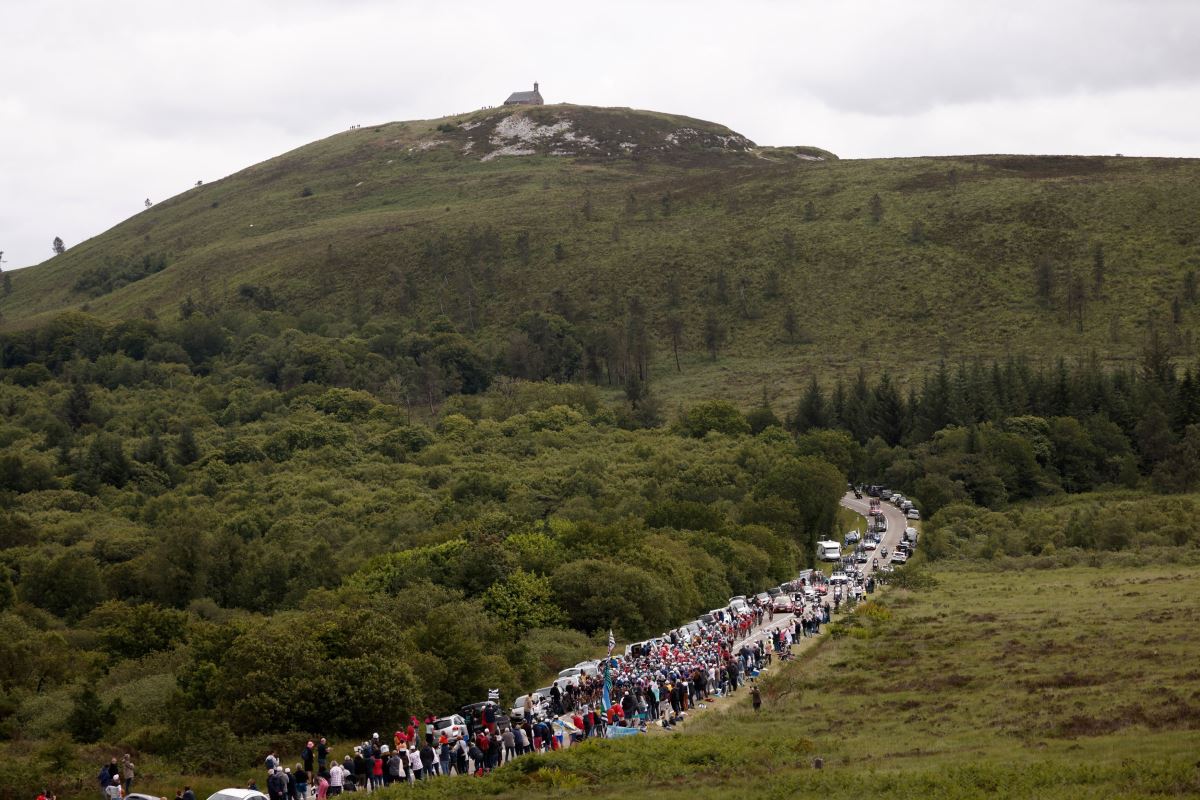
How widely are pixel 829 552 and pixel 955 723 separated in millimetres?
48786

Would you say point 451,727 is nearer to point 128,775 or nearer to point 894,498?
point 128,775

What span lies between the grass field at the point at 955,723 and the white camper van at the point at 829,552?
89.6ft

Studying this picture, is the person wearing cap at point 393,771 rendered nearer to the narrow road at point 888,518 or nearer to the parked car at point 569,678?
the parked car at point 569,678

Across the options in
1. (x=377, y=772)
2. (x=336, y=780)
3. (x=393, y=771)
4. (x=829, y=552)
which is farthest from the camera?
(x=829, y=552)

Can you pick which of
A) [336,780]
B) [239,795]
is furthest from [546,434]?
[239,795]

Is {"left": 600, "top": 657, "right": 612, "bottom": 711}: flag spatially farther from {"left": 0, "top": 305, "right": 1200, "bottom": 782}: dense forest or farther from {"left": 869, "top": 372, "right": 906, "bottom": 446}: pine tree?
{"left": 869, "top": 372, "right": 906, "bottom": 446}: pine tree

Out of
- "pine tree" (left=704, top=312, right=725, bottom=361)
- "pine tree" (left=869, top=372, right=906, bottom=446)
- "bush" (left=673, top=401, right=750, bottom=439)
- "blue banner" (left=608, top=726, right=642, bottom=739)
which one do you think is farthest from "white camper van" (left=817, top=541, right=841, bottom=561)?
"pine tree" (left=704, top=312, right=725, bottom=361)

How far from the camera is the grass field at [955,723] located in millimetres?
27688

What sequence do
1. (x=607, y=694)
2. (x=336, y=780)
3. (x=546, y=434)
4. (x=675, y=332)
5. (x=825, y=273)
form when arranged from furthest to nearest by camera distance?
1. (x=825, y=273)
2. (x=675, y=332)
3. (x=546, y=434)
4. (x=607, y=694)
5. (x=336, y=780)

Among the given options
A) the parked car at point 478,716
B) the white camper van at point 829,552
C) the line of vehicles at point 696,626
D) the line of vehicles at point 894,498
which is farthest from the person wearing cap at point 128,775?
the line of vehicles at point 894,498

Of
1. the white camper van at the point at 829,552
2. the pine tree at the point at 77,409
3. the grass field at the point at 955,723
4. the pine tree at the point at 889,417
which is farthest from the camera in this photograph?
the pine tree at the point at 77,409

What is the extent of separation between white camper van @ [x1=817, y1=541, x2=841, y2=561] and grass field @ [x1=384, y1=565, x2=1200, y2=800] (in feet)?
89.6

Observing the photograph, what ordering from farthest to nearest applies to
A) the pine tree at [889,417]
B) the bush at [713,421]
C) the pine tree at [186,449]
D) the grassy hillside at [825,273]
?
the grassy hillside at [825,273], the pine tree at [186,449], the bush at [713,421], the pine tree at [889,417]

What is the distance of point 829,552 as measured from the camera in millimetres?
83812
